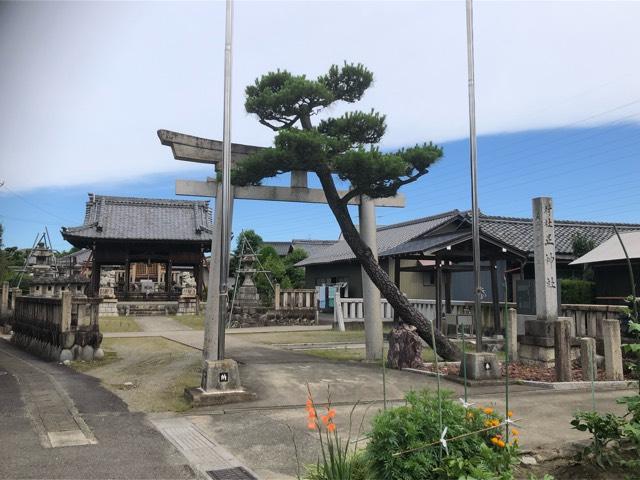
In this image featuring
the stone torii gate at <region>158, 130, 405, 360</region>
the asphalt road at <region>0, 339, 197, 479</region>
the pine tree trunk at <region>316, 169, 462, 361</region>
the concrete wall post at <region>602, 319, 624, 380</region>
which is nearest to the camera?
the asphalt road at <region>0, 339, 197, 479</region>

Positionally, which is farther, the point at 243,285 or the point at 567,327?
the point at 243,285

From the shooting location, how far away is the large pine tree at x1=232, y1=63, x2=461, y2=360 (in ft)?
27.7

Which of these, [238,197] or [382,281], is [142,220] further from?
[382,281]

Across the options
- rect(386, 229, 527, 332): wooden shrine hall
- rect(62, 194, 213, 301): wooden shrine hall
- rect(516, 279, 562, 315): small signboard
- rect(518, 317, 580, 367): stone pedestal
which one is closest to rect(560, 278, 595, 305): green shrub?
rect(386, 229, 527, 332): wooden shrine hall

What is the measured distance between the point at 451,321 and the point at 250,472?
1109 centimetres

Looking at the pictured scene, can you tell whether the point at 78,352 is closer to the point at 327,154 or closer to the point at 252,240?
the point at 327,154

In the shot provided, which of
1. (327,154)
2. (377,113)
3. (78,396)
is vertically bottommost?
(78,396)

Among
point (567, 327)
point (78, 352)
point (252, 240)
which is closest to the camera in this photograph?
point (567, 327)

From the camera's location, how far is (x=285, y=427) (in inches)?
220

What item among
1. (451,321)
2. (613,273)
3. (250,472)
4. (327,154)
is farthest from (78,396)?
(613,273)

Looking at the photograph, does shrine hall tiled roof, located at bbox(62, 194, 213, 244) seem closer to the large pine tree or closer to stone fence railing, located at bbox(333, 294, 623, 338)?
stone fence railing, located at bbox(333, 294, 623, 338)

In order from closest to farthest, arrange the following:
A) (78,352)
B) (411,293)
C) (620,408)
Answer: (620,408)
(78,352)
(411,293)

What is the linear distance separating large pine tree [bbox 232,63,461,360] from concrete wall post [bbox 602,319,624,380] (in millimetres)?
2456

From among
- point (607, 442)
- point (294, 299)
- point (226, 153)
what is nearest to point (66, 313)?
point (226, 153)
